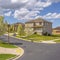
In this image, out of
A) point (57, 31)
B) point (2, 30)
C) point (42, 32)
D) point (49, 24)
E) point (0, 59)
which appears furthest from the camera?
point (57, 31)

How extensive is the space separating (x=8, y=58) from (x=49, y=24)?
73.5 meters

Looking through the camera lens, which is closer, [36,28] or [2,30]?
[2,30]

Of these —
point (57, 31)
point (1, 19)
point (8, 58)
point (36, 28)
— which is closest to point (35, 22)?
point (36, 28)

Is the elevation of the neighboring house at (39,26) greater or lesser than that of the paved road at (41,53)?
greater

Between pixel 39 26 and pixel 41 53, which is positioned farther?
pixel 39 26

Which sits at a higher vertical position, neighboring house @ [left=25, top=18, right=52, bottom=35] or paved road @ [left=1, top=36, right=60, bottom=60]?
neighboring house @ [left=25, top=18, right=52, bottom=35]

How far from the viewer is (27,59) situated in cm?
2384

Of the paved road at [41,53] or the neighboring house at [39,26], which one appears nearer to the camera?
the paved road at [41,53]

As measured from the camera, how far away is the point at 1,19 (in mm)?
46219

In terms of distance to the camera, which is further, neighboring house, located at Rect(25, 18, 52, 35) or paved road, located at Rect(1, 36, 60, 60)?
neighboring house, located at Rect(25, 18, 52, 35)

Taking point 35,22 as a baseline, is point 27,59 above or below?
below

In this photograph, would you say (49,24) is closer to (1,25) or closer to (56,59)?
(1,25)

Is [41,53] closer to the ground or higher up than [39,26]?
closer to the ground

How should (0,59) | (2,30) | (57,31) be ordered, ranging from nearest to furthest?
(0,59) → (2,30) → (57,31)
